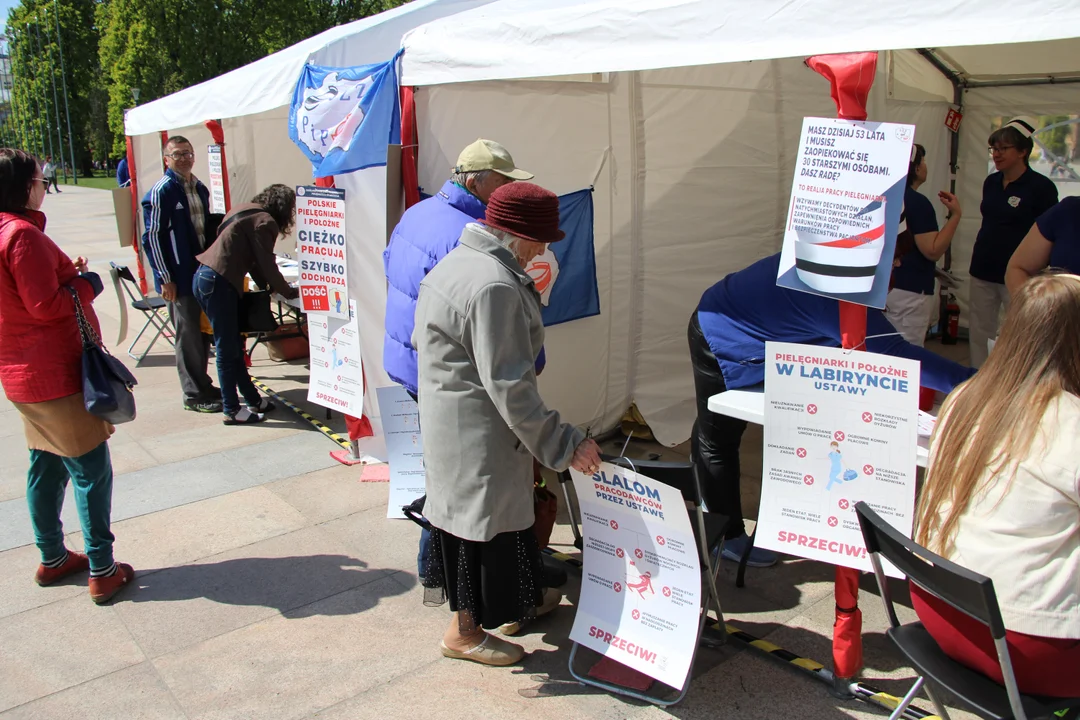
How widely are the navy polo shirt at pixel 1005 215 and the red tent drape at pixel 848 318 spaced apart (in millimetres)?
3597

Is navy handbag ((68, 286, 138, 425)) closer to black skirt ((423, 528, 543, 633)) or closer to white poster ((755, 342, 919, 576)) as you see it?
black skirt ((423, 528, 543, 633))

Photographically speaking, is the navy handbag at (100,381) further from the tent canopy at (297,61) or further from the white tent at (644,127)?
the tent canopy at (297,61)

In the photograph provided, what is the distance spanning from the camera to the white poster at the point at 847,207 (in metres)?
2.29

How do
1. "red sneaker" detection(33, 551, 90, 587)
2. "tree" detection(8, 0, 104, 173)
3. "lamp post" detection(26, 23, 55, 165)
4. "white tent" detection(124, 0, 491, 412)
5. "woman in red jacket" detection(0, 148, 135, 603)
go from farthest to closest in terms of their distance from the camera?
"lamp post" detection(26, 23, 55, 165) → "tree" detection(8, 0, 104, 173) → "white tent" detection(124, 0, 491, 412) → "red sneaker" detection(33, 551, 90, 587) → "woman in red jacket" detection(0, 148, 135, 603)

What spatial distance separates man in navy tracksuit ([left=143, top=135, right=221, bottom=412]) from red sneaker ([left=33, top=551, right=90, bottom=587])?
2484mm

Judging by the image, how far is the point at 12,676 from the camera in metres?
2.93

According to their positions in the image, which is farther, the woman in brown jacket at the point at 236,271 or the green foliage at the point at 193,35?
the green foliage at the point at 193,35

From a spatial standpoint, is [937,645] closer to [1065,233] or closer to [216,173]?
[1065,233]

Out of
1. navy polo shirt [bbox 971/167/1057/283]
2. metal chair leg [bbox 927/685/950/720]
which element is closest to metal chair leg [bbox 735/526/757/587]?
metal chair leg [bbox 927/685/950/720]

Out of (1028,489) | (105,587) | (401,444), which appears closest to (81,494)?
(105,587)

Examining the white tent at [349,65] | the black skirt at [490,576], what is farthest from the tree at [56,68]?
the black skirt at [490,576]

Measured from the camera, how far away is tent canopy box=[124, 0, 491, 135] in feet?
15.2

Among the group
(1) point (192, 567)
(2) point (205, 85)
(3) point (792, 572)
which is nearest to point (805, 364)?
(3) point (792, 572)

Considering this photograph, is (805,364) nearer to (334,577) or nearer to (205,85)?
(334,577)
